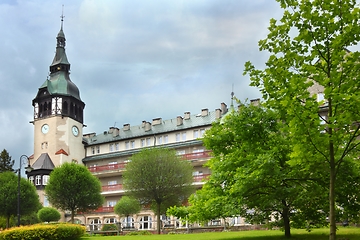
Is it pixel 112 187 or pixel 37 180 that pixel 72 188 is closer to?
pixel 112 187

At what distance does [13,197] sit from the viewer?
48875mm

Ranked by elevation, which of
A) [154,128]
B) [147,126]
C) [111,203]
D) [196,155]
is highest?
[147,126]

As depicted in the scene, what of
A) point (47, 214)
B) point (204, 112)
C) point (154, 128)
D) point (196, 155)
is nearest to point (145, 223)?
point (196, 155)

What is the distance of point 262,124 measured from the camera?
18.8 m

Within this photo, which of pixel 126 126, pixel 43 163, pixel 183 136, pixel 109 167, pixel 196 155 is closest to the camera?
pixel 196 155

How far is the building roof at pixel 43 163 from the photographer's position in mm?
63844

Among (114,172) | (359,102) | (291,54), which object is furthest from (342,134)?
(114,172)

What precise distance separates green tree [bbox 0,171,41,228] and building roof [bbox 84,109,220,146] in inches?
791

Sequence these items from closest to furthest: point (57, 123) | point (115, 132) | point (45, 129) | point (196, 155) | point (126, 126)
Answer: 1. point (196, 155)
2. point (57, 123)
3. point (45, 129)
4. point (115, 132)
5. point (126, 126)

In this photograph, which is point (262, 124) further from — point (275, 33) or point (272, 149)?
point (275, 33)

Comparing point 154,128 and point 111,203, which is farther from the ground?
point 154,128

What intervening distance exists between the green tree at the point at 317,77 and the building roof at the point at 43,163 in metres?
53.4

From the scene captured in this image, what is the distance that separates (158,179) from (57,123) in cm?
2895

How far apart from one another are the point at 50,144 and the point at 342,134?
57.8 meters
